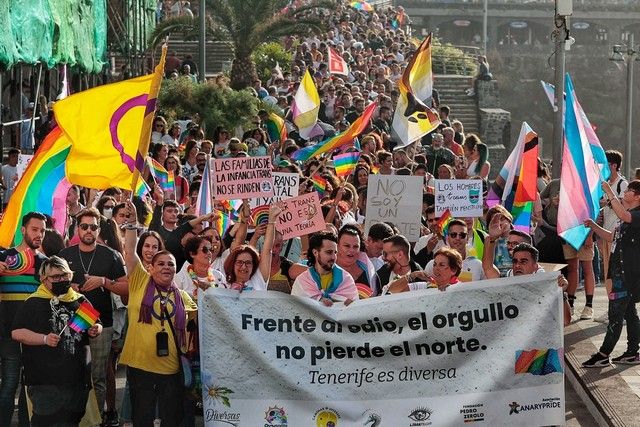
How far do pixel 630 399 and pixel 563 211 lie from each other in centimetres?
174

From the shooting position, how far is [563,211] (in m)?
12.7

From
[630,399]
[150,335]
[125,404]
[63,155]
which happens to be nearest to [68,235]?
[63,155]

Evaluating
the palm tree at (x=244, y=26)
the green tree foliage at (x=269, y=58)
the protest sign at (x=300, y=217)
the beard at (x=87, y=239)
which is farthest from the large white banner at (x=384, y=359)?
the green tree foliage at (x=269, y=58)

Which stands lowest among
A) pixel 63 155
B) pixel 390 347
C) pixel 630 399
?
pixel 630 399

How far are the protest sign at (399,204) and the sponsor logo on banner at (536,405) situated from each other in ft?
15.5

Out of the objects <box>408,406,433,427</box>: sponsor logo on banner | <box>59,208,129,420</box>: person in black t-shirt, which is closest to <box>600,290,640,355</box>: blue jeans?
<box>408,406,433,427</box>: sponsor logo on banner

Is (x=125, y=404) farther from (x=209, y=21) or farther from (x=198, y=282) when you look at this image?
(x=209, y=21)

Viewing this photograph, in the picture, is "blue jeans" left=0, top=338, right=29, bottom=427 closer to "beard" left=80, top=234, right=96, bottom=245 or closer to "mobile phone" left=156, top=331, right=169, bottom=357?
"beard" left=80, top=234, right=96, bottom=245

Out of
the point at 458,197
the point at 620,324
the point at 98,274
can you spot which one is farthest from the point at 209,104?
the point at 98,274

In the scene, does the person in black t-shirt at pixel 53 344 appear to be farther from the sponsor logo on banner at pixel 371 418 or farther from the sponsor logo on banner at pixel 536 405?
the sponsor logo on banner at pixel 536 405

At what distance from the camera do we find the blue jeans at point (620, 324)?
12703 mm

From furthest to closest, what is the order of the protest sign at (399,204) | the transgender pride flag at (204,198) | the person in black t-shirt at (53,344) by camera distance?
1. the protest sign at (399,204)
2. the transgender pride flag at (204,198)
3. the person in black t-shirt at (53,344)

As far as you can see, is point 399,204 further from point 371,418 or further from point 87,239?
point 371,418

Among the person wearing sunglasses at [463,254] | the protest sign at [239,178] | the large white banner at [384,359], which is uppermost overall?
the protest sign at [239,178]
